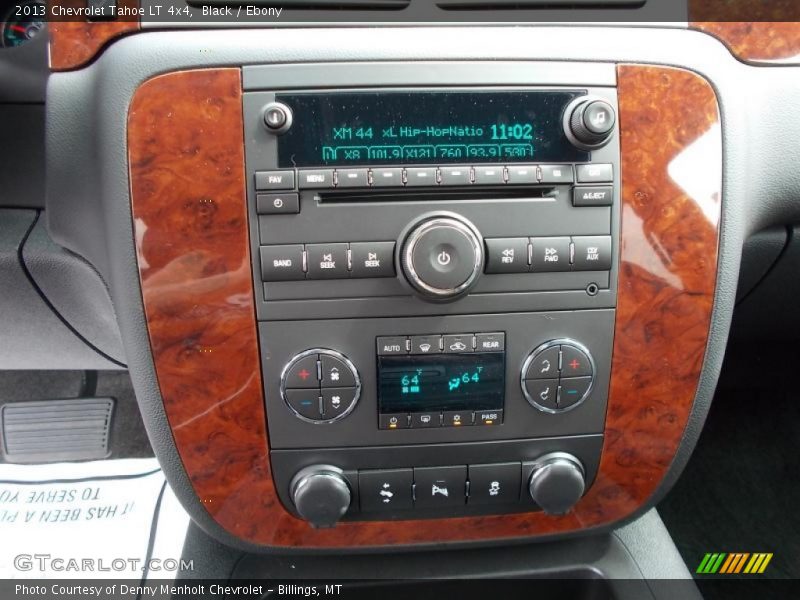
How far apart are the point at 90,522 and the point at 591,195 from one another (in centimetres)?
100

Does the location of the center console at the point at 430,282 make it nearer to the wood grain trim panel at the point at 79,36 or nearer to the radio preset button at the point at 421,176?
the radio preset button at the point at 421,176

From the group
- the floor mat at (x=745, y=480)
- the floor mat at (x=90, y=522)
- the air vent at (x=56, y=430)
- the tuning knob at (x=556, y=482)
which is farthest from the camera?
the floor mat at (x=745, y=480)

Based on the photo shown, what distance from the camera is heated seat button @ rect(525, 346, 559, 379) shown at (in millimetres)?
846

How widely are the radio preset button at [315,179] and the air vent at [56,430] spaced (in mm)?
840

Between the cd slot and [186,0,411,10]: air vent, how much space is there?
9.0 inches

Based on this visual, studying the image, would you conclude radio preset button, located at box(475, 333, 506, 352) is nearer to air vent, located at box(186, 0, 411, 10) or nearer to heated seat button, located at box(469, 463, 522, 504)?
heated seat button, located at box(469, 463, 522, 504)

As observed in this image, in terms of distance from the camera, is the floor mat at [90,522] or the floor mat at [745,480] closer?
the floor mat at [90,522]

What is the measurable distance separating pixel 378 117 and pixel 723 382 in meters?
1.52

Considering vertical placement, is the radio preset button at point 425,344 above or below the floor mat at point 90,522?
above

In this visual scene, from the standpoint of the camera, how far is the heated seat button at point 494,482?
892 millimetres

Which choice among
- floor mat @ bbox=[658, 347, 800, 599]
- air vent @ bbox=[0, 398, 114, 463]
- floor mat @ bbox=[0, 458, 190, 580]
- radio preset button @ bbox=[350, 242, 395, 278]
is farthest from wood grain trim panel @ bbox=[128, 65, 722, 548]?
floor mat @ bbox=[658, 347, 800, 599]

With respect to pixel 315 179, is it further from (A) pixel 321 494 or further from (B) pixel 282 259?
(A) pixel 321 494

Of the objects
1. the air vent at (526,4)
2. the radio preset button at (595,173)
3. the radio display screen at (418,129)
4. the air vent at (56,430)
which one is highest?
the air vent at (526,4)

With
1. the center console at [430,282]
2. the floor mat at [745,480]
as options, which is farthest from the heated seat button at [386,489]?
the floor mat at [745,480]
